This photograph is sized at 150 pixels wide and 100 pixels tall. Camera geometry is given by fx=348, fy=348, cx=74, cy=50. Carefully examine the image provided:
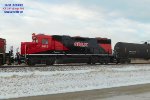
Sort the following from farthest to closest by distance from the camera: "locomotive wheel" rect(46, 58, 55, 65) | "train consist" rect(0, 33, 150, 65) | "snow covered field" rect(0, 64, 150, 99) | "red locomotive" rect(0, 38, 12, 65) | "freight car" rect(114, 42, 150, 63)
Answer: "freight car" rect(114, 42, 150, 63), "locomotive wheel" rect(46, 58, 55, 65), "train consist" rect(0, 33, 150, 65), "red locomotive" rect(0, 38, 12, 65), "snow covered field" rect(0, 64, 150, 99)

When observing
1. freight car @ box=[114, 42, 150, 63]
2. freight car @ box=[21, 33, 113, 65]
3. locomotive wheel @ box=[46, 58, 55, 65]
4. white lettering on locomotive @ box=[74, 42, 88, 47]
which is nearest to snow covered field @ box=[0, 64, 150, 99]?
locomotive wheel @ box=[46, 58, 55, 65]

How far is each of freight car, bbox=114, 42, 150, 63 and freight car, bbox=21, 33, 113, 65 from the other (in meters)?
1.77

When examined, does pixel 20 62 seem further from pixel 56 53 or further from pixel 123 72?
pixel 123 72

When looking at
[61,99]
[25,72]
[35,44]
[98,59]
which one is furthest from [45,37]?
[61,99]

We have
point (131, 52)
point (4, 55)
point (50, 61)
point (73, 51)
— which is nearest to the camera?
point (4, 55)

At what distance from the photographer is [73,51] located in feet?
143

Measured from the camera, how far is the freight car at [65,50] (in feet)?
129

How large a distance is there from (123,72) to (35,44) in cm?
1192

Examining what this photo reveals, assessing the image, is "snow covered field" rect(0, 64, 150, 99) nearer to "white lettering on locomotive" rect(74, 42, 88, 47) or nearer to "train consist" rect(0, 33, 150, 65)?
"train consist" rect(0, 33, 150, 65)

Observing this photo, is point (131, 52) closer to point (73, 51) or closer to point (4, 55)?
point (73, 51)

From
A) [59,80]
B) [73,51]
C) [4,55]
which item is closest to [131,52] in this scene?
[73,51]

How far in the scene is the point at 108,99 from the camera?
17.3m

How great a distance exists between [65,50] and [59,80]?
1832cm

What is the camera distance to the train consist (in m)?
39.2
